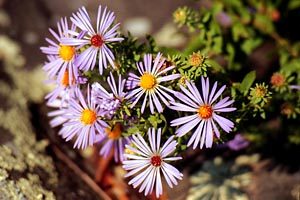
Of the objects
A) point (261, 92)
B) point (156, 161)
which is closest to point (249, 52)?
point (261, 92)

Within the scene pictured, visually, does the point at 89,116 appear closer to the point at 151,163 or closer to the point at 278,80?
the point at 151,163

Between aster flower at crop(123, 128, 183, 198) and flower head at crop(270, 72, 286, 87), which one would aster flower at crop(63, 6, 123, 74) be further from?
flower head at crop(270, 72, 286, 87)

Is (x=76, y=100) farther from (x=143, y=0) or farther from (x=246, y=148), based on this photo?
(x=143, y=0)

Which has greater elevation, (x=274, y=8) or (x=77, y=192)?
(x=274, y=8)

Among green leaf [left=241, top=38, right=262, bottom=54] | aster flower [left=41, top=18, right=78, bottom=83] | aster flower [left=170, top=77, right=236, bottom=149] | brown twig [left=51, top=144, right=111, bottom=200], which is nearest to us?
aster flower [left=170, top=77, right=236, bottom=149]

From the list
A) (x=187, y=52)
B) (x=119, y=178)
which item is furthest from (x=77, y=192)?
(x=187, y=52)

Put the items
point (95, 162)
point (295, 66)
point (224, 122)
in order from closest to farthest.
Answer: point (224, 122), point (295, 66), point (95, 162)

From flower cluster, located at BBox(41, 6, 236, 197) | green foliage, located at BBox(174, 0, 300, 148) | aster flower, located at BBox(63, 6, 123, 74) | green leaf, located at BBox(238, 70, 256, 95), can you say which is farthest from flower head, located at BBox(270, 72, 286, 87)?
aster flower, located at BBox(63, 6, 123, 74)
